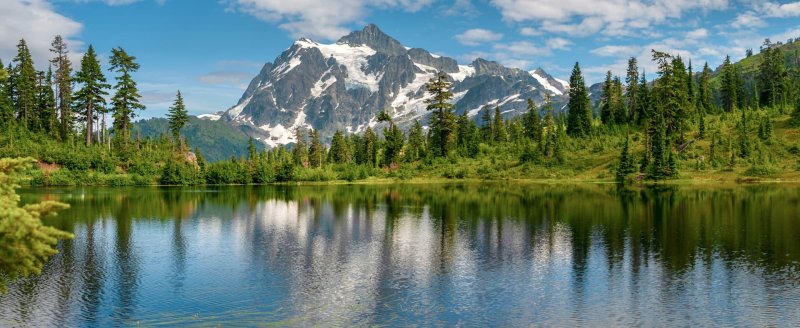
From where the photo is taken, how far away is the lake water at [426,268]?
34.5 m

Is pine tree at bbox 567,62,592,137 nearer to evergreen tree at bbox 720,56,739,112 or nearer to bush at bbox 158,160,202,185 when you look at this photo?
evergreen tree at bbox 720,56,739,112

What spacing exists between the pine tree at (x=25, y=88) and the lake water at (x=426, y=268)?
80.0m

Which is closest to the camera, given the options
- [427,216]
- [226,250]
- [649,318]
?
[649,318]

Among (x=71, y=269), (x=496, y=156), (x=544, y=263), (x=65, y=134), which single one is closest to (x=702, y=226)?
(x=544, y=263)

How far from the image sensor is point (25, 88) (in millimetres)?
146250

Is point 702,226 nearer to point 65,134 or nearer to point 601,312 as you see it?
point 601,312

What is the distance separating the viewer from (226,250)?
5603cm

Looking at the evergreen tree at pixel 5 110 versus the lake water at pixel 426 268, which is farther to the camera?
the evergreen tree at pixel 5 110

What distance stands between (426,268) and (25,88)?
141m

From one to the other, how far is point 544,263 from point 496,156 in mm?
128819

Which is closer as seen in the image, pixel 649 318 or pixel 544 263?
pixel 649 318

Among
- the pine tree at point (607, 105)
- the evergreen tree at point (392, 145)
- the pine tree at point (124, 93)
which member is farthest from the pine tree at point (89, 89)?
the pine tree at point (607, 105)

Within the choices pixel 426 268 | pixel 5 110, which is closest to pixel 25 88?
pixel 5 110

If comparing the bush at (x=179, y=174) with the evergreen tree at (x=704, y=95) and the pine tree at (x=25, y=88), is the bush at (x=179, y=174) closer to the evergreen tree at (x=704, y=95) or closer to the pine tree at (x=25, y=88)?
the pine tree at (x=25, y=88)
